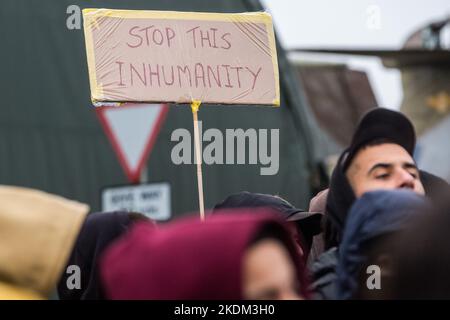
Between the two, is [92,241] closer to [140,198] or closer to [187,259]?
[187,259]

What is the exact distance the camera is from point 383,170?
4438 mm

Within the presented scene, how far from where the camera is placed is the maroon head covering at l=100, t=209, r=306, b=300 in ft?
9.51

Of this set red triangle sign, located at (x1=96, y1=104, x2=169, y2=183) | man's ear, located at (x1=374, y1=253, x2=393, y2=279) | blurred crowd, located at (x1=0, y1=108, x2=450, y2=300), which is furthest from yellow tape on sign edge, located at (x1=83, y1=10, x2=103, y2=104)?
red triangle sign, located at (x1=96, y1=104, x2=169, y2=183)

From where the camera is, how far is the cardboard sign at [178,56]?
495 cm

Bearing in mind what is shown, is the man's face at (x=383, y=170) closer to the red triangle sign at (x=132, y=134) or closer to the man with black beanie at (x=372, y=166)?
the man with black beanie at (x=372, y=166)

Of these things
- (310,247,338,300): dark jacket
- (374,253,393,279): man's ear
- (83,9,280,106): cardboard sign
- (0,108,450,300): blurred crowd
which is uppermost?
(83,9,280,106): cardboard sign

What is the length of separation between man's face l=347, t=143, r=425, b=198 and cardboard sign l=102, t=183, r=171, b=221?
4968 mm

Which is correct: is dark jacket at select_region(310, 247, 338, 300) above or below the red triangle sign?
below

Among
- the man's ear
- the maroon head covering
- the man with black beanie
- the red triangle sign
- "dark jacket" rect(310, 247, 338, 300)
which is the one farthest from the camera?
the red triangle sign

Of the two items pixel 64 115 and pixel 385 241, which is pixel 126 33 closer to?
pixel 385 241

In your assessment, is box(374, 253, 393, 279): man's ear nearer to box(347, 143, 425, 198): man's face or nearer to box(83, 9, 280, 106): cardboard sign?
box(347, 143, 425, 198): man's face

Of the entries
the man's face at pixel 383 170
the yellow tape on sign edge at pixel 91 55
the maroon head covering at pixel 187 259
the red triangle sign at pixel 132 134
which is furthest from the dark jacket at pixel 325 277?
the red triangle sign at pixel 132 134

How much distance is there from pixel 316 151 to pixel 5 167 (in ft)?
11.7

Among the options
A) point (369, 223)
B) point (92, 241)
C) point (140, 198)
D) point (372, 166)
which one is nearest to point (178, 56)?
point (92, 241)
